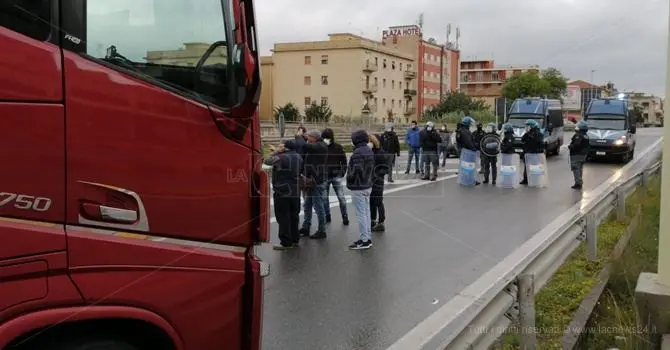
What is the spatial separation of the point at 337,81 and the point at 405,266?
77712 millimetres

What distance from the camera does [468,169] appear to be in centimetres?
1755

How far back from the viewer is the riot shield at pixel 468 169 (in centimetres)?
1750

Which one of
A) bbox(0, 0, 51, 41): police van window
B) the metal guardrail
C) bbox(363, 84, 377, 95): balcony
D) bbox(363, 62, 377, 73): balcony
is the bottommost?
the metal guardrail

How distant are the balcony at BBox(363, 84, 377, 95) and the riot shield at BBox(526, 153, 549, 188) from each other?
67424 millimetres

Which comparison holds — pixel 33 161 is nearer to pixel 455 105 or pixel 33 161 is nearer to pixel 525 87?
pixel 455 105

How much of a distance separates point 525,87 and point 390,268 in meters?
79.8

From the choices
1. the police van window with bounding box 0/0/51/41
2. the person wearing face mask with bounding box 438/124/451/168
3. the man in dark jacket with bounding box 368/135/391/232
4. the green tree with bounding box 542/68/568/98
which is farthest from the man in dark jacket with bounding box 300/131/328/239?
the green tree with bounding box 542/68/568/98

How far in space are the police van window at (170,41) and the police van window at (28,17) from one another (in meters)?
0.20

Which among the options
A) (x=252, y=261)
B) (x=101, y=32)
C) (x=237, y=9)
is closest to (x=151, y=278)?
(x=252, y=261)

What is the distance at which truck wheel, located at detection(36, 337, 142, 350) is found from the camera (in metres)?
2.62

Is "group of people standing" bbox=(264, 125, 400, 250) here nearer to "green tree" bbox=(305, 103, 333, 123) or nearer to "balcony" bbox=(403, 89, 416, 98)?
A: "green tree" bbox=(305, 103, 333, 123)

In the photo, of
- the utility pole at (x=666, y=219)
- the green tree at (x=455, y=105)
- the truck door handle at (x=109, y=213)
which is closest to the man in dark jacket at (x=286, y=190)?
the utility pole at (x=666, y=219)

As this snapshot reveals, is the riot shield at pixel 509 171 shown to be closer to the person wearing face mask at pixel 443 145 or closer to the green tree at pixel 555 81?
the person wearing face mask at pixel 443 145

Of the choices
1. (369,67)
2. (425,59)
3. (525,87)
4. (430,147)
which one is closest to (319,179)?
(430,147)
